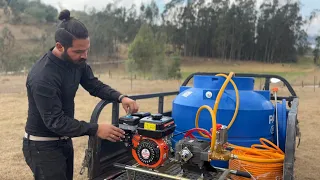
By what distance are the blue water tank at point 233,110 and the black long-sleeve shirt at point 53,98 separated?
0.96 metres

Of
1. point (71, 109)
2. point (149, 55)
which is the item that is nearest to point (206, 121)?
point (71, 109)

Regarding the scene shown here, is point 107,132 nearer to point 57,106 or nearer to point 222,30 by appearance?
point 57,106

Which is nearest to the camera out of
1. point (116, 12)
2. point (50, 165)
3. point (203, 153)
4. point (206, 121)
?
point (203, 153)

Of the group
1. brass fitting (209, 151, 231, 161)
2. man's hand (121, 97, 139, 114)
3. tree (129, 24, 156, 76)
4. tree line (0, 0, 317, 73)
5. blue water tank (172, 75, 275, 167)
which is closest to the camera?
brass fitting (209, 151, 231, 161)

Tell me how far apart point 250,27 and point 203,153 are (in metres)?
56.1

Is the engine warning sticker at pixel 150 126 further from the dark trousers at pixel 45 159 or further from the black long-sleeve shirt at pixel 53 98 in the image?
the dark trousers at pixel 45 159

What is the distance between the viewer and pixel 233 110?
2596 mm

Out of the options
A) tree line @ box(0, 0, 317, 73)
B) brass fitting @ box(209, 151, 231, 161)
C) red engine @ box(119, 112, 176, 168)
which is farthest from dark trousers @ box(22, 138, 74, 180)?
tree line @ box(0, 0, 317, 73)

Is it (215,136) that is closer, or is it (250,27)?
(215,136)

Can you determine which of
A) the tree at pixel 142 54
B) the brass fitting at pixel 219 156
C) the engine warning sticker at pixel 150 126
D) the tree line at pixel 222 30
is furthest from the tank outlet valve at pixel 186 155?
the tree line at pixel 222 30

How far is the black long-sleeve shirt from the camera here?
201 cm

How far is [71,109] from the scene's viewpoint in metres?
2.37

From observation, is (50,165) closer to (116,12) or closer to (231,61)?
(231,61)

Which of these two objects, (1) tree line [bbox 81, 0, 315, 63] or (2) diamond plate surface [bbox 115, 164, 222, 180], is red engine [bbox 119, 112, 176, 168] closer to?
(2) diamond plate surface [bbox 115, 164, 222, 180]
